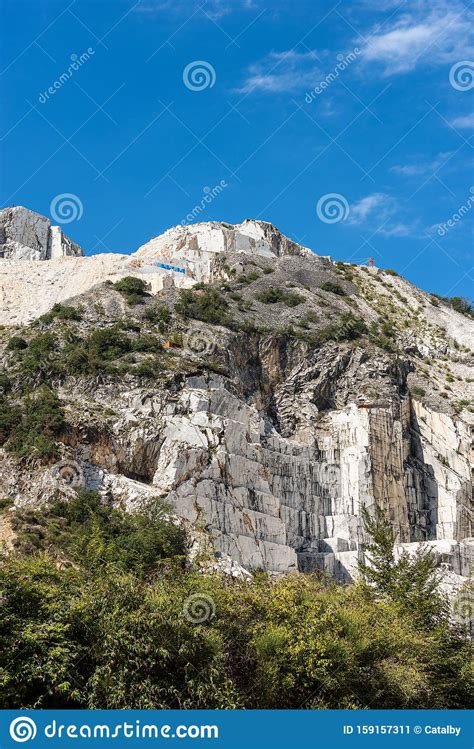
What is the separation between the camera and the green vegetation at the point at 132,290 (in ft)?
215

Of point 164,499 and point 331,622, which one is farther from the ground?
point 164,499

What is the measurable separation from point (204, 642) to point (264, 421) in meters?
27.4

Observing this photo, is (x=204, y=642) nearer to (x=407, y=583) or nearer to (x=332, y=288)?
(x=407, y=583)

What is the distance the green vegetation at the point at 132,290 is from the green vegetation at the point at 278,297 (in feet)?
24.2

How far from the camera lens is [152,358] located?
184ft

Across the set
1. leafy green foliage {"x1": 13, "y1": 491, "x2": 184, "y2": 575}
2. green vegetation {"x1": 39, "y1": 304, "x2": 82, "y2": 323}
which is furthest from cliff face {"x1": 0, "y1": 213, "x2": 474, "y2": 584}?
leafy green foliage {"x1": 13, "y1": 491, "x2": 184, "y2": 575}

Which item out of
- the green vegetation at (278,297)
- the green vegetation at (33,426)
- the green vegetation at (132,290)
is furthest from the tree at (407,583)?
the green vegetation at (278,297)

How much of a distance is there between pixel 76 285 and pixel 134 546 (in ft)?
145

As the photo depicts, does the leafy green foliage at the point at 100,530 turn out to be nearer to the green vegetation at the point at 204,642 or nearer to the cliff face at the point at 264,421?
the green vegetation at the point at 204,642

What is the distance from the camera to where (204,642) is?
28.6 meters

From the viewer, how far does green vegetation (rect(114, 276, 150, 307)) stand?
6556cm

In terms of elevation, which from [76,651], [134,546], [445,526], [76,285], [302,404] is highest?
[76,285]
